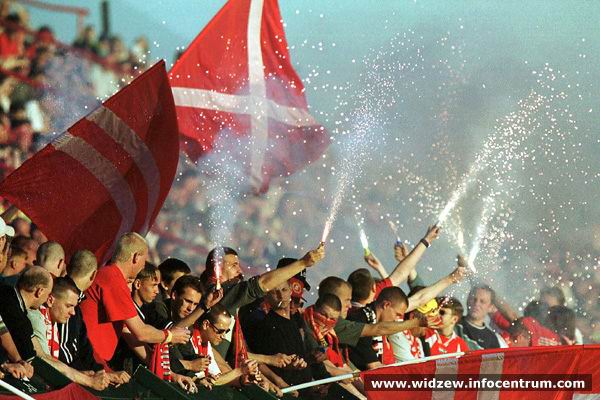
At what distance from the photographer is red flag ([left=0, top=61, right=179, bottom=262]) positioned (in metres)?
9.62

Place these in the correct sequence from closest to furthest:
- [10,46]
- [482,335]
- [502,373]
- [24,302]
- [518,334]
→ [24,302] → [10,46] → [502,373] → [482,335] → [518,334]

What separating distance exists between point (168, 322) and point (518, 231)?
23.1 ft

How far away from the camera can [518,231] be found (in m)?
15.7

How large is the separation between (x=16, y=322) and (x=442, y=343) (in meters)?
4.81

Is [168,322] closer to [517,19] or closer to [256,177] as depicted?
[256,177]

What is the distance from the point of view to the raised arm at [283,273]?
9.46 m

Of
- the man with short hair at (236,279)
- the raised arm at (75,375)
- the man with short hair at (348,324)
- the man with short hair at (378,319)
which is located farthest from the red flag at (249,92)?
the raised arm at (75,375)

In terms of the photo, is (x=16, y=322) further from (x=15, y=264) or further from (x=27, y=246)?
(x=27, y=246)

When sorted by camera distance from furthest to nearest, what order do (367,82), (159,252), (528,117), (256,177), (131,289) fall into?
1. (528,117)
2. (367,82)
3. (256,177)
4. (159,252)
5. (131,289)

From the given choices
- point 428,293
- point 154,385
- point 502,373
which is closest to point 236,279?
point 154,385

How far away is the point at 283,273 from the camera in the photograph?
9547mm

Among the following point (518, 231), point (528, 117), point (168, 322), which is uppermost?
point (528, 117)

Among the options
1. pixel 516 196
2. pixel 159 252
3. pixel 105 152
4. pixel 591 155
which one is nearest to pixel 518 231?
pixel 516 196

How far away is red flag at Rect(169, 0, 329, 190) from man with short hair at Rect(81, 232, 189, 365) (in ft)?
8.79
